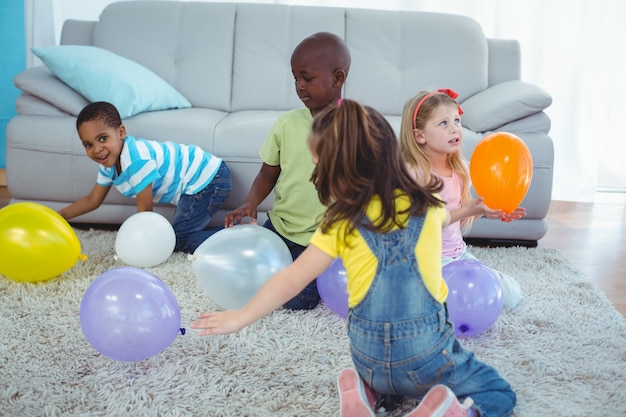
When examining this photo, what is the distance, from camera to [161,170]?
7.93ft

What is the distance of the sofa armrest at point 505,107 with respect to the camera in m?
2.66

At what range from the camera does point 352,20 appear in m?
3.30

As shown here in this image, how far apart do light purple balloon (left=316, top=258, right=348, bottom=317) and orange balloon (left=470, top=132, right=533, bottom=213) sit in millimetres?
413

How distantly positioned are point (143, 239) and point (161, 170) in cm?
36

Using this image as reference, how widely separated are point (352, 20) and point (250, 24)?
52 centimetres

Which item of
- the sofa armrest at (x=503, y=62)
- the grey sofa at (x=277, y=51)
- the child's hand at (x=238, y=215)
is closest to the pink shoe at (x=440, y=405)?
the child's hand at (x=238, y=215)

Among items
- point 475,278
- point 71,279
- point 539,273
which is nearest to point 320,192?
point 475,278

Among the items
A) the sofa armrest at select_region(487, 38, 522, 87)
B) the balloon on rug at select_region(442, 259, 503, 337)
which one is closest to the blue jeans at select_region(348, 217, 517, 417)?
the balloon on rug at select_region(442, 259, 503, 337)

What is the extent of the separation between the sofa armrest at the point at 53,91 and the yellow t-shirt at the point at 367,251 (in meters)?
1.84

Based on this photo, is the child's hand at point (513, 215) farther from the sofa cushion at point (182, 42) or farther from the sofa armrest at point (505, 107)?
the sofa cushion at point (182, 42)

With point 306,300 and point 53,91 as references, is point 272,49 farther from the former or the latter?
point 306,300

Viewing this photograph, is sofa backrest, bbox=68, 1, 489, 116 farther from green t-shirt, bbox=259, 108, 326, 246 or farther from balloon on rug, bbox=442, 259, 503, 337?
balloon on rug, bbox=442, 259, 503, 337

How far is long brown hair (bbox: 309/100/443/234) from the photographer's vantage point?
118 cm

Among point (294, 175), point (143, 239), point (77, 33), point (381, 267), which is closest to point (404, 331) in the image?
point (381, 267)
